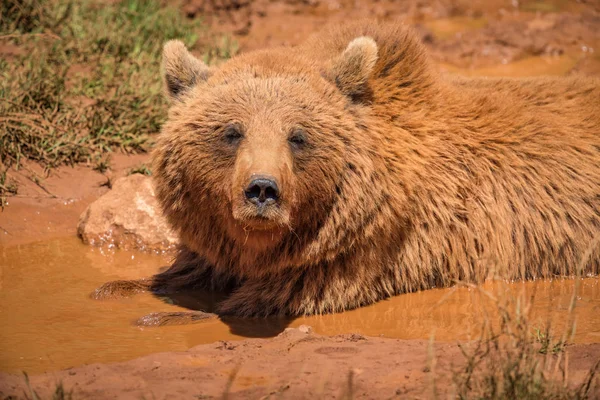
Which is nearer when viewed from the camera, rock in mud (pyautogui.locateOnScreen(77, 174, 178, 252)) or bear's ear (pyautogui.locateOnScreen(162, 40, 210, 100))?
bear's ear (pyautogui.locateOnScreen(162, 40, 210, 100))

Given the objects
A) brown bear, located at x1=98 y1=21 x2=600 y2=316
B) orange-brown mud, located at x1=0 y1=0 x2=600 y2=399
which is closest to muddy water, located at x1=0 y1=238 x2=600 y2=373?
orange-brown mud, located at x1=0 y1=0 x2=600 y2=399

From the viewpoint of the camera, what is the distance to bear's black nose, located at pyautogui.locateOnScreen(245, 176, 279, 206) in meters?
4.89

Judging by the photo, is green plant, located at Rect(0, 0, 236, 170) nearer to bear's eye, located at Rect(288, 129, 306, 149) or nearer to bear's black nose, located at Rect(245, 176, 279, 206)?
bear's eye, located at Rect(288, 129, 306, 149)

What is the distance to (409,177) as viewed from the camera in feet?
18.9

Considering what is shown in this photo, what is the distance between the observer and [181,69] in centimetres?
577

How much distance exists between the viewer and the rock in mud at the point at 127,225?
23.6 ft

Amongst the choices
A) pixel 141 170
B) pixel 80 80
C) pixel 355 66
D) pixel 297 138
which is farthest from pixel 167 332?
pixel 80 80

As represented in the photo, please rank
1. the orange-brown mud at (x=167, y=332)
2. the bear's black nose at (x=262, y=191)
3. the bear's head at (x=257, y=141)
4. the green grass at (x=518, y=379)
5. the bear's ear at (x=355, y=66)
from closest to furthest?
1. the green grass at (x=518, y=379)
2. the orange-brown mud at (x=167, y=332)
3. the bear's black nose at (x=262, y=191)
4. the bear's head at (x=257, y=141)
5. the bear's ear at (x=355, y=66)

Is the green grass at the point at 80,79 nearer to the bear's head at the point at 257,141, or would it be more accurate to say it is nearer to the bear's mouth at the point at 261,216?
the bear's head at the point at 257,141

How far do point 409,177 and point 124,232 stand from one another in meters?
2.67

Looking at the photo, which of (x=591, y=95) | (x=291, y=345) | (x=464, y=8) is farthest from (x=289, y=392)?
(x=464, y=8)

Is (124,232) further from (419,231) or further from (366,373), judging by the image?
(366,373)

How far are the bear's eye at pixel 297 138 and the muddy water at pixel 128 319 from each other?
1175 millimetres

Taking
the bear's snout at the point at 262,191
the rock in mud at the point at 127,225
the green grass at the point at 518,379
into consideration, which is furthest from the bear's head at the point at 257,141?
the green grass at the point at 518,379
